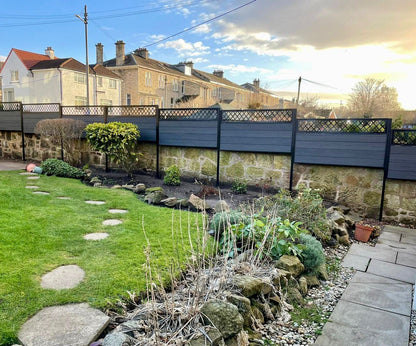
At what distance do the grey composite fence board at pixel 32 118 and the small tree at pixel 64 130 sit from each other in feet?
4.48

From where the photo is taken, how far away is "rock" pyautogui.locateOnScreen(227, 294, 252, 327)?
2043mm

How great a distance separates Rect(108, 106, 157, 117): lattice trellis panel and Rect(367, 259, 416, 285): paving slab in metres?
5.76

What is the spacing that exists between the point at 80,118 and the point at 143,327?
795 centimetres

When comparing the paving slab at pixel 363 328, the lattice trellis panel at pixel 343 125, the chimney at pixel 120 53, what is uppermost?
the chimney at pixel 120 53

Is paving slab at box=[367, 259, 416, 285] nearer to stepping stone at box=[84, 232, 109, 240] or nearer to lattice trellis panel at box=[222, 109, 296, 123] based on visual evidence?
stepping stone at box=[84, 232, 109, 240]

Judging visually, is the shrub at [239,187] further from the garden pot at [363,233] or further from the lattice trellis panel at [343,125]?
the garden pot at [363,233]

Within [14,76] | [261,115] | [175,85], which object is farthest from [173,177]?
[14,76]

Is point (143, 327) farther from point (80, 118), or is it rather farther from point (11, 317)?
point (80, 118)

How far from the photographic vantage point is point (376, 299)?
8.59 ft

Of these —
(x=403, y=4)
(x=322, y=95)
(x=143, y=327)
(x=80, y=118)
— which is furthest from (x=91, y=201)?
(x=322, y=95)

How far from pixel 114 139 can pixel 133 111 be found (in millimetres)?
1471

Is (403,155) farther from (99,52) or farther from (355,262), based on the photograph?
(99,52)

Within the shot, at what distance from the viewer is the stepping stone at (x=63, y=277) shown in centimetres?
221

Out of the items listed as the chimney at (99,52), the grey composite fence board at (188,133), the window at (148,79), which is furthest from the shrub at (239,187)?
the chimney at (99,52)
